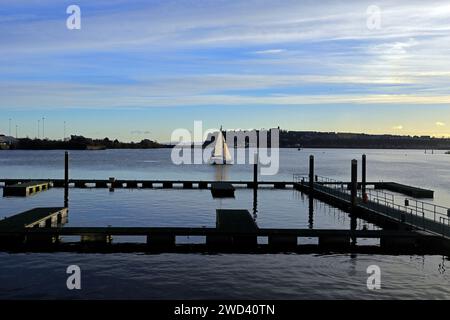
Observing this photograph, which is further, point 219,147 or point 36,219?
point 219,147

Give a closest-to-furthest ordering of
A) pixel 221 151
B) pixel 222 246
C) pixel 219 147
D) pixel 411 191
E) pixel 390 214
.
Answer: pixel 222 246, pixel 390 214, pixel 411 191, pixel 219 147, pixel 221 151

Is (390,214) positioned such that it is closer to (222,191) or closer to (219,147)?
(222,191)

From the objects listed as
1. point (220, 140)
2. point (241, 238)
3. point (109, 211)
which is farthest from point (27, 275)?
point (220, 140)

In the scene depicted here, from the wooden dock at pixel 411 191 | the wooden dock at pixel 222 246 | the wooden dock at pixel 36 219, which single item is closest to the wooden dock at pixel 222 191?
the wooden dock at pixel 36 219

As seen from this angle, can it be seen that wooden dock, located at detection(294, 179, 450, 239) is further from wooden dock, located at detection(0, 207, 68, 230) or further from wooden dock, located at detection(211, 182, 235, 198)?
wooden dock, located at detection(0, 207, 68, 230)

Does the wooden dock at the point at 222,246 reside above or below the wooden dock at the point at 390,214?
below

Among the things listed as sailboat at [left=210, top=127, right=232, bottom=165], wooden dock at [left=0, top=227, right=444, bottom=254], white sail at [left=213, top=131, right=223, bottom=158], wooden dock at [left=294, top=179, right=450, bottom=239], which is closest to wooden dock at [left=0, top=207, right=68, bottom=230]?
wooden dock at [left=0, top=227, right=444, bottom=254]

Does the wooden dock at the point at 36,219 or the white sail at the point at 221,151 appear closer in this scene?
the wooden dock at the point at 36,219

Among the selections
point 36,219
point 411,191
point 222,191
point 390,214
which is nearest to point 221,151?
point 222,191

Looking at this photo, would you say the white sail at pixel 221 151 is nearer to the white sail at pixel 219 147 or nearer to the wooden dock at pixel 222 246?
the white sail at pixel 219 147

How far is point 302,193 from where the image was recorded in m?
63.5

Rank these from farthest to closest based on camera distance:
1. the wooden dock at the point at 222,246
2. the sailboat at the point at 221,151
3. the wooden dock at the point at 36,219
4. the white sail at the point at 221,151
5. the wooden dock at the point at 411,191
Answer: the sailboat at the point at 221,151 → the white sail at the point at 221,151 → the wooden dock at the point at 411,191 → the wooden dock at the point at 36,219 → the wooden dock at the point at 222,246

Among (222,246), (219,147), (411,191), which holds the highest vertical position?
(219,147)
